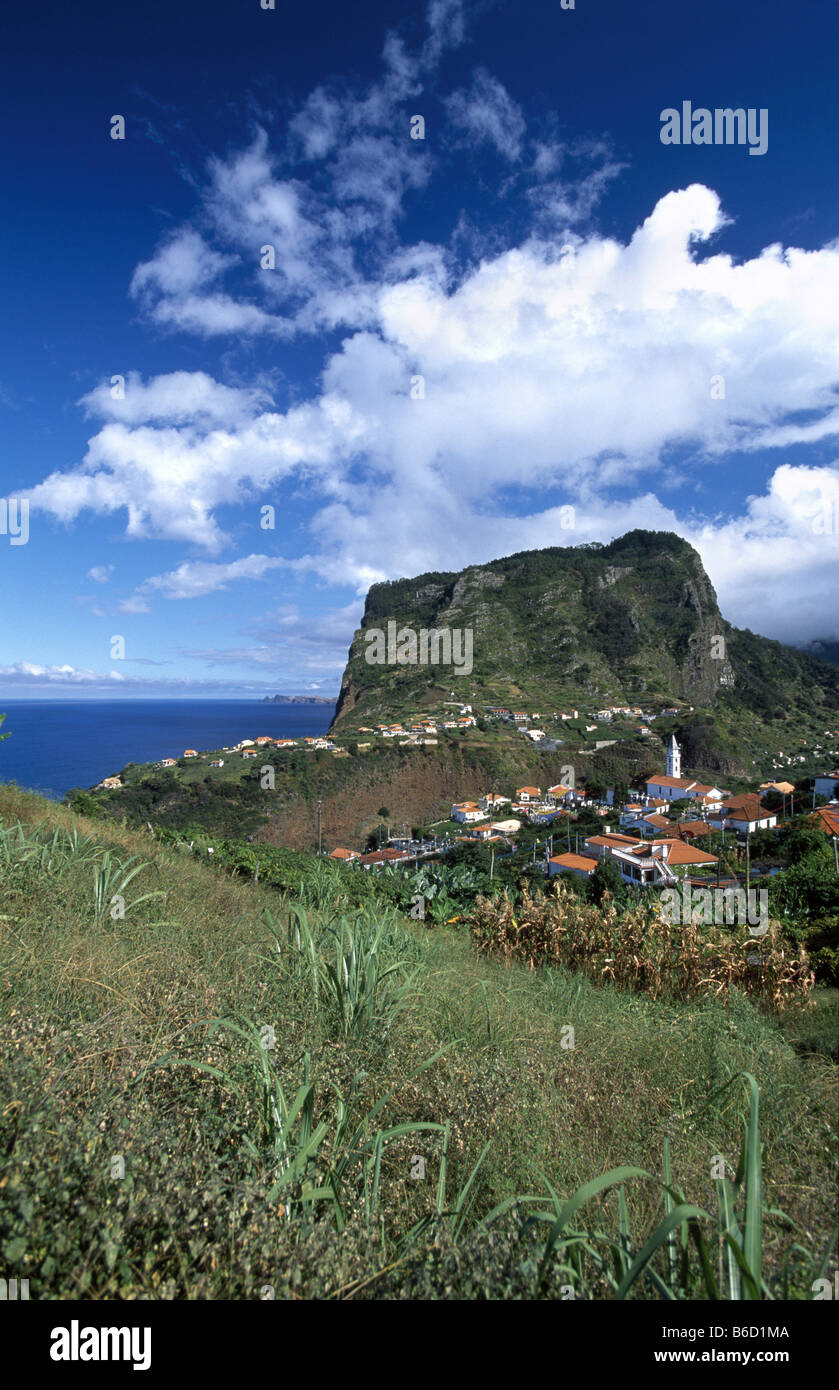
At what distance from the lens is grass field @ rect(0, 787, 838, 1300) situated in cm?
115

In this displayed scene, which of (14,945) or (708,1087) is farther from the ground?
(14,945)

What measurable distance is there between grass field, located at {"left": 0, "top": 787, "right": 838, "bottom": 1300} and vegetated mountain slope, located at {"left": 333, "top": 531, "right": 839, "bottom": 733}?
222 ft

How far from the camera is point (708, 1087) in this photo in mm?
2361

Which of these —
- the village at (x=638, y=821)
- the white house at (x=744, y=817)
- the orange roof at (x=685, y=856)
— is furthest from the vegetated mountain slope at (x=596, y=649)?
the orange roof at (x=685, y=856)

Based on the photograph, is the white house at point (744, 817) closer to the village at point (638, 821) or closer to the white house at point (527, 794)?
the village at point (638, 821)

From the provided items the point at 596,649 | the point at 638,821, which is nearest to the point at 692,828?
the point at 638,821

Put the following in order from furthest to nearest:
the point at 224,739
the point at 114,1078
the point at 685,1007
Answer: the point at 224,739, the point at 685,1007, the point at 114,1078

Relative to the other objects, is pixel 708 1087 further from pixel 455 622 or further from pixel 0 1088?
pixel 455 622

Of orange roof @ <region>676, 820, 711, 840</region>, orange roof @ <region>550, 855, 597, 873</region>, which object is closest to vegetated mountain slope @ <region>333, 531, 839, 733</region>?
orange roof @ <region>676, 820, 711, 840</region>

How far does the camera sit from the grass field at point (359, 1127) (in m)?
1.15
